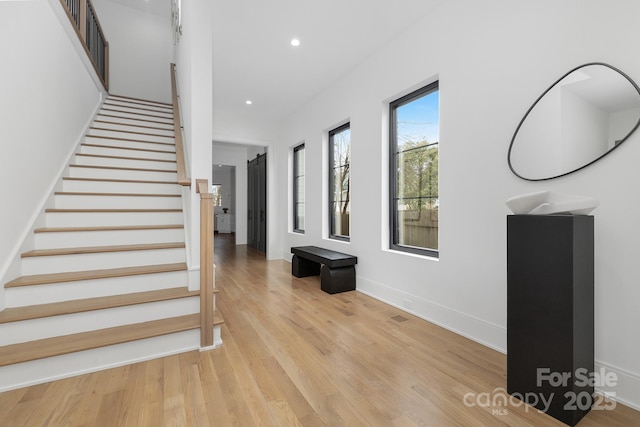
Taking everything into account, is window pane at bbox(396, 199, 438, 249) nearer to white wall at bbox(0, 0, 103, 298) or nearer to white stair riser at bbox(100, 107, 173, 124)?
white wall at bbox(0, 0, 103, 298)

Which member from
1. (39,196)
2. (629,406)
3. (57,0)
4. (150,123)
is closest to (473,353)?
(629,406)

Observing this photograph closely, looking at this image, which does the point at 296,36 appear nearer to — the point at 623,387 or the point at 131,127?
the point at 131,127

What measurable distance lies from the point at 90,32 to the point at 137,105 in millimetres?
1220

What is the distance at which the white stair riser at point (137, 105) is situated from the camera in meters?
5.06

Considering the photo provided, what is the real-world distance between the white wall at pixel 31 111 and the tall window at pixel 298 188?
135 inches

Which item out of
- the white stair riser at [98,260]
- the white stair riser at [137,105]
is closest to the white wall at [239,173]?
the white stair riser at [137,105]

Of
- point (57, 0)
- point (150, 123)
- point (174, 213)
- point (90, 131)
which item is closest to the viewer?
point (57, 0)

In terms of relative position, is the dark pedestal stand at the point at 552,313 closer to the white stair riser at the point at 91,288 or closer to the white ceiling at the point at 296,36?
the white ceiling at the point at 296,36

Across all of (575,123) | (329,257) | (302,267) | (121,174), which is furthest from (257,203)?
(575,123)

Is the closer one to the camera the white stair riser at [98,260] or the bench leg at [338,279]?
the white stair riser at [98,260]

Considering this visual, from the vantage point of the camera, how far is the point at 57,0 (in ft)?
9.40

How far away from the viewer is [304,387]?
1.70 metres

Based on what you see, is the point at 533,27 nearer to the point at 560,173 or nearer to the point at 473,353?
the point at 560,173

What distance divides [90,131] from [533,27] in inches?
199
